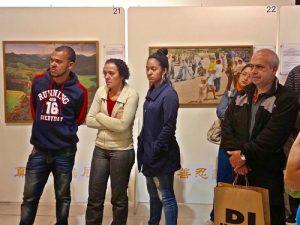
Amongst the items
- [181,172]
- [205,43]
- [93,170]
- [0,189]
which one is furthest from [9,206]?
[205,43]

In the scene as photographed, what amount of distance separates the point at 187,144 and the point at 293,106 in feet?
5.96

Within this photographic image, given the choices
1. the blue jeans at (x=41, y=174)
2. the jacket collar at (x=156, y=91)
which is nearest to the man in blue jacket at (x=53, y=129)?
the blue jeans at (x=41, y=174)

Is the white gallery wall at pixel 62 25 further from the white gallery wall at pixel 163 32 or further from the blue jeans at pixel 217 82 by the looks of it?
the blue jeans at pixel 217 82

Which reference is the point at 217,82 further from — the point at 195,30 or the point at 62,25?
the point at 62,25

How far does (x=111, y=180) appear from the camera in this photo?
124 inches

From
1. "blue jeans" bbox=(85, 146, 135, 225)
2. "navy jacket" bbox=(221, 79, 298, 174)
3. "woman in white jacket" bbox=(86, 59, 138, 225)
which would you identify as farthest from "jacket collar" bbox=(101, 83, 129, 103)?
"navy jacket" bbox=(221, 79, 298, 174)

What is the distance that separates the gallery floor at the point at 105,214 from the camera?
3775 millimetres

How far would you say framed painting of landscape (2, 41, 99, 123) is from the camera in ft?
13.6

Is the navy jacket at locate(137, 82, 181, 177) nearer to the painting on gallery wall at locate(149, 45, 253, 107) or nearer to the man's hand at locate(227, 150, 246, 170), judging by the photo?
the man's hand at locate(227, 150, 246, 170)

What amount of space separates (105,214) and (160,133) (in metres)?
1.39

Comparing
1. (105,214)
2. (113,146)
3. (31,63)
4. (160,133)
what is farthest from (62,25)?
(105,214)

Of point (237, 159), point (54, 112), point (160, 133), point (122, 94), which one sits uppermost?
point (122, 94)

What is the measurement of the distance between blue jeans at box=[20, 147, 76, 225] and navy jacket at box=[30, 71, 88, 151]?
0.24 ft

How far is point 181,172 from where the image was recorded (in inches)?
169
